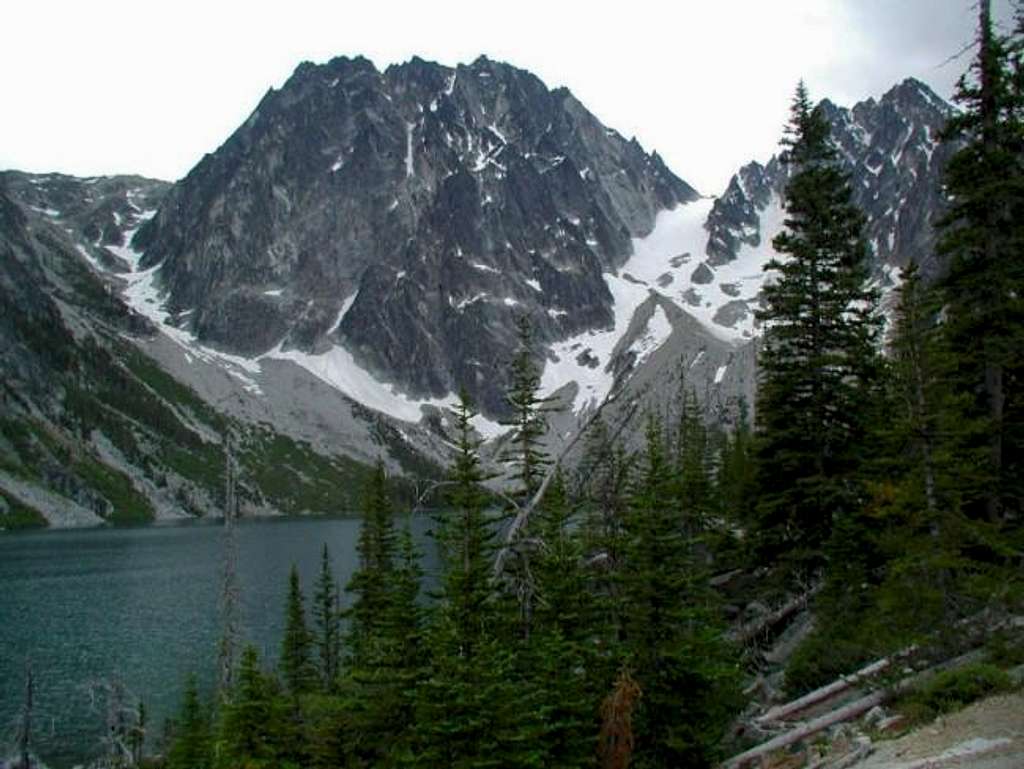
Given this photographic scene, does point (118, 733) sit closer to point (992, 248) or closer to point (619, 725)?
point (619, 725)

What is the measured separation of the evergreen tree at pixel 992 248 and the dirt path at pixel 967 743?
988 cm

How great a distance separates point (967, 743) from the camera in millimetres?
11906

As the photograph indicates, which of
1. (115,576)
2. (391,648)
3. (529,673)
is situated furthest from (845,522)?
(115,576)

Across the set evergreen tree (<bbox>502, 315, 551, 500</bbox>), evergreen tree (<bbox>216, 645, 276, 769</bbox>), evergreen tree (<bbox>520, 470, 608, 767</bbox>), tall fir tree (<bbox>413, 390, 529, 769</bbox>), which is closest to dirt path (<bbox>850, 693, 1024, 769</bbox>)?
evergreen tree (<bbox>520, 470, 608, 767</bbox>)

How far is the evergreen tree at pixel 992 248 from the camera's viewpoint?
2200cm

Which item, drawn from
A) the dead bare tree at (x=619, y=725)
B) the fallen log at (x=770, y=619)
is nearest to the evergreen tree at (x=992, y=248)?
the fallen log at (x=770, y=619)

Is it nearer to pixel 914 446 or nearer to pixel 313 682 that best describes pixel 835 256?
pixel 914 446

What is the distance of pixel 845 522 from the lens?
24.1m

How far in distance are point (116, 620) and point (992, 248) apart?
81581mm

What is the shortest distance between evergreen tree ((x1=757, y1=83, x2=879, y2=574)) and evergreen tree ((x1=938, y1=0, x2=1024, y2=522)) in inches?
172

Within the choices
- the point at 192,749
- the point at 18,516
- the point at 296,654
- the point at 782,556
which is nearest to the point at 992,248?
the point at 782,556

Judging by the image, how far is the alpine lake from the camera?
173 feet

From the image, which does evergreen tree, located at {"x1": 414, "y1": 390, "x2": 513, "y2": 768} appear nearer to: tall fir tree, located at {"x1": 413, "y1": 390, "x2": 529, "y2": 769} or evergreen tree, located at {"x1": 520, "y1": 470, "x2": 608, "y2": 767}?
tall fir tree, located at {"x1": 413, "y1": 390, "x2": 529, "y2": 769}

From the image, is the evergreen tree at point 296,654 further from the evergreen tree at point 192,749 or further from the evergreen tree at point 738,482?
the evergreen tree at point 738,482
